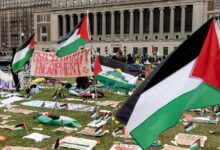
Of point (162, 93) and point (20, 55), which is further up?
point (20, 55)

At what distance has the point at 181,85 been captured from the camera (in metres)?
5.32

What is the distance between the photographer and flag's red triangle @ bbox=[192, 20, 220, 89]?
5359 mm

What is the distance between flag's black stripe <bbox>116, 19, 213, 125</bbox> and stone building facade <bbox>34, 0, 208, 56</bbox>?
69531 millimetres

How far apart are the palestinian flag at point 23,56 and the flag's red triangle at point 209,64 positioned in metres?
11.9

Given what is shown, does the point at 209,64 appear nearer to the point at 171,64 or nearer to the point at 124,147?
the point at 171,64

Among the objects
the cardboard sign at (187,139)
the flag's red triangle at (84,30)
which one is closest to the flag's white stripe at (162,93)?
the cardboard sign at (187,139)

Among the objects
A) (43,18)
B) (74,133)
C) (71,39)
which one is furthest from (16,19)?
(74,133)

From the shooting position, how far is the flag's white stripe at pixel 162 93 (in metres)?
5.14

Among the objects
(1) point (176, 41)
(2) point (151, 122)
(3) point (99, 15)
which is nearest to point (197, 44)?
(2) point (151, 122)

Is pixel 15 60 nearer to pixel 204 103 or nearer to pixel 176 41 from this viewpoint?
pixel 204 103

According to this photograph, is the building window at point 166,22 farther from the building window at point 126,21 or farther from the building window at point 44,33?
the building window at point 44,33

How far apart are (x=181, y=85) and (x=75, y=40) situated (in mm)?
9345

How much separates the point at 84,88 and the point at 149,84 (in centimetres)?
1306

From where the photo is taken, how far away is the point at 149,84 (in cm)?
→ 525
